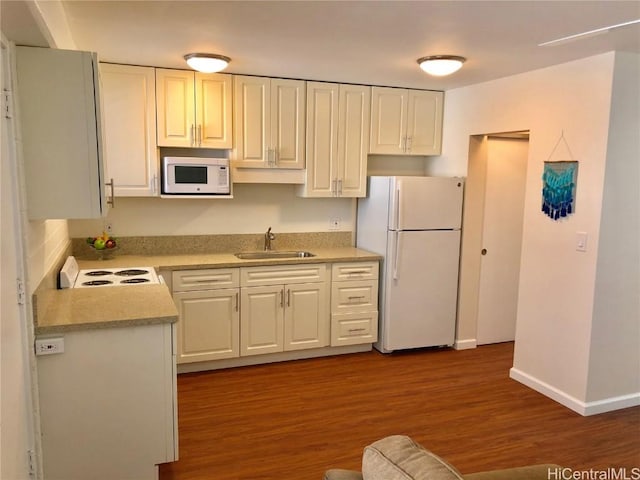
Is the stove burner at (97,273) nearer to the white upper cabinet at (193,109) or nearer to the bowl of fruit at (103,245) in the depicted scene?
the bowl of fruit at (103,245)

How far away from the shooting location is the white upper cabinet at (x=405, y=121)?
14.8ft

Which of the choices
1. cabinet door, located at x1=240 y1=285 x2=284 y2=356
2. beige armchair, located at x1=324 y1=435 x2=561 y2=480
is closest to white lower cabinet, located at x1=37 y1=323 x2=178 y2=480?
beige armchair, located at x1=324 y1=435 x2=561 y2=480

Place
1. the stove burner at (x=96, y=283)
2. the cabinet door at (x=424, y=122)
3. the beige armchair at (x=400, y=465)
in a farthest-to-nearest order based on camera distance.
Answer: the cabinet door at (x=424, y=122) → the stove burner at (x=96, y=283) → the beige armchair at (x=400, y=465)

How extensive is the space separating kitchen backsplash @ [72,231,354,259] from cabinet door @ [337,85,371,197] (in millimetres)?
543

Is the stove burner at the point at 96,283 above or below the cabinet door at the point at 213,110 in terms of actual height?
below

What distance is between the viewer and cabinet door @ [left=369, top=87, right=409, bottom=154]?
4480mm

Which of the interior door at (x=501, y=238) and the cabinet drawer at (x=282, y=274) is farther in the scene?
the interior door at (x=501, y=238)

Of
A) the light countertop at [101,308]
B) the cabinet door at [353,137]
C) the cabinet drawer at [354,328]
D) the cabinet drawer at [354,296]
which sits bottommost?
the cabinet drawer at [354,328]

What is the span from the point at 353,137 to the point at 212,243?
5.08 ft

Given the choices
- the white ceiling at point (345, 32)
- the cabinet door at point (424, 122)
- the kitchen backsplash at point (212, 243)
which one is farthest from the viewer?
the cabinet door at point (424, 122)

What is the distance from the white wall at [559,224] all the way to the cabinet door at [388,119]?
2.58ft

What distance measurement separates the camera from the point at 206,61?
341 centimetres

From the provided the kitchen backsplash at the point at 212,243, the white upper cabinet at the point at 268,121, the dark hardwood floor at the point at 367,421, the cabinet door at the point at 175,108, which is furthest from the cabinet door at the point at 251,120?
the dark hardwood floor at the point at 367,421

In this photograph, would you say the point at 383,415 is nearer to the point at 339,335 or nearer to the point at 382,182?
the point at 339,335
